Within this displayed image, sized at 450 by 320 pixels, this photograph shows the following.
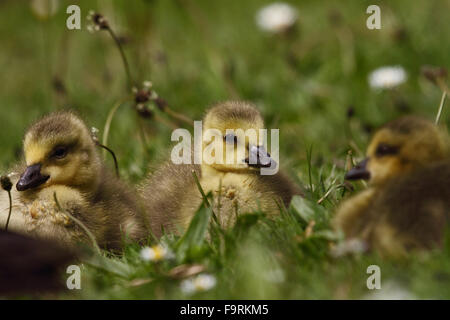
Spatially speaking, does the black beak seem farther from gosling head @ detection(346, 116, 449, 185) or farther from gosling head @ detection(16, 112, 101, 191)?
gosling head @ detection(346, 116, 449, 185)

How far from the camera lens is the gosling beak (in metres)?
2.91

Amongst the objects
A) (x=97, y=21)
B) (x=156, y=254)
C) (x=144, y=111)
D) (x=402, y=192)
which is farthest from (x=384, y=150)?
(x=97, y=21)

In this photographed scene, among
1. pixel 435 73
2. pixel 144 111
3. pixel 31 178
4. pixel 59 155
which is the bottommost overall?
pixel 31 178

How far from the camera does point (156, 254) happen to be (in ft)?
8.00

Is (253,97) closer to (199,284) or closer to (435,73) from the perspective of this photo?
(435,73)

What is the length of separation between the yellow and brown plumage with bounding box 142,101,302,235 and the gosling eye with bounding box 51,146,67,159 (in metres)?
0.41

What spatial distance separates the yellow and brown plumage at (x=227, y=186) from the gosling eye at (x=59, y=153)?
41 cm

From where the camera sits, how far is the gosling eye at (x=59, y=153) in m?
2.98

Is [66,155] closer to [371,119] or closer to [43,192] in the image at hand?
[43,192]

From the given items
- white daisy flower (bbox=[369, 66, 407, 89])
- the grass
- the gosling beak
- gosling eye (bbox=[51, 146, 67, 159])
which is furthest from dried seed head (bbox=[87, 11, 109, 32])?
white daisy flower (bbox=[369, 66, 407, 89])

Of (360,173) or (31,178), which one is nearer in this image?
(360,173)

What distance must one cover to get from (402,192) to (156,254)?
0.80m

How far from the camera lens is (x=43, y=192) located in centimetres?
293
